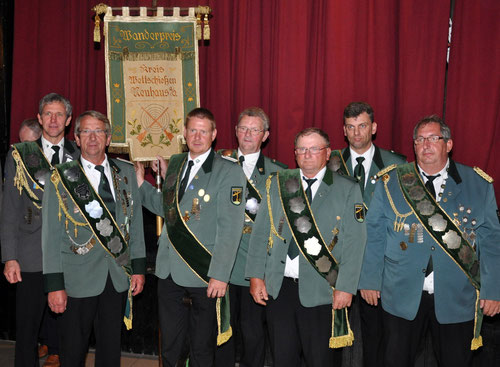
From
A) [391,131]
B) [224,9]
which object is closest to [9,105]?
[224,9]

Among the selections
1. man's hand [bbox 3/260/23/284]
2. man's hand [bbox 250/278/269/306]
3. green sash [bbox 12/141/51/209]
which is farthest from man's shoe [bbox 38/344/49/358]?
man's hand [bbox 250/278/269/306]

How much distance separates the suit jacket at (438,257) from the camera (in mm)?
2373

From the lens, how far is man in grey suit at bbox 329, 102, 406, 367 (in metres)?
2.85

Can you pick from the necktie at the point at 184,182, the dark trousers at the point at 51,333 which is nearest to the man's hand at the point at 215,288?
the necktie at the point at 184,182

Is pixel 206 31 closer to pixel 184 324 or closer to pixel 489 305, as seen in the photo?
pixel 184 324

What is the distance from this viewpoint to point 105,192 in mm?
2572

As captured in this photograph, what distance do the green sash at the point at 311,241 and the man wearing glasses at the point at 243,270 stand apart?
42cm

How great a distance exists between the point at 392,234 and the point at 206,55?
2247 mm

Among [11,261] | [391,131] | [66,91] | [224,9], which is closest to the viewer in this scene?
[11,261]

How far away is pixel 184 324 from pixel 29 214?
A: 44.3 inches

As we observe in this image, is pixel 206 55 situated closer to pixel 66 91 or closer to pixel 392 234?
pixel 66 91

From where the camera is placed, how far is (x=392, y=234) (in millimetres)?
2494

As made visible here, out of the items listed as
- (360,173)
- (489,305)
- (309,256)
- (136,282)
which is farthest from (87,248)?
(489,305)

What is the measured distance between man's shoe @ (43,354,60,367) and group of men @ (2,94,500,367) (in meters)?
0.96
